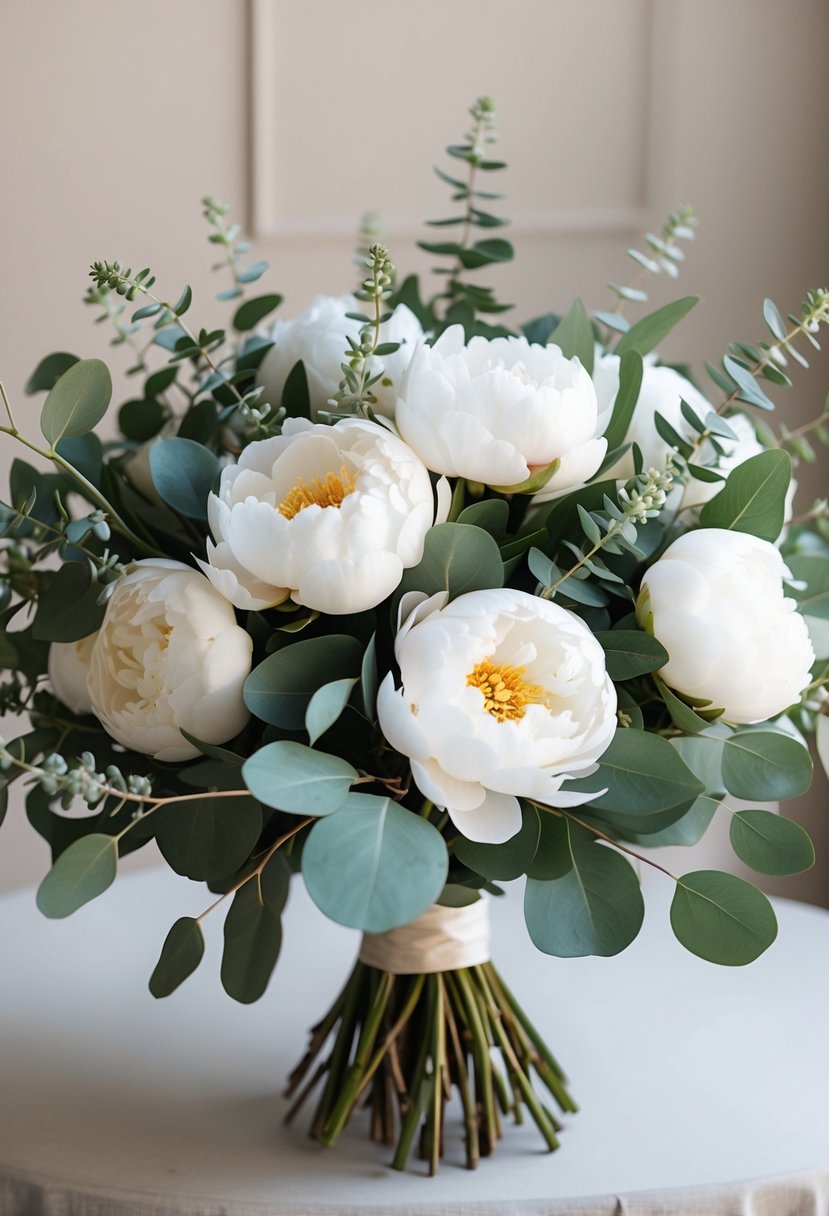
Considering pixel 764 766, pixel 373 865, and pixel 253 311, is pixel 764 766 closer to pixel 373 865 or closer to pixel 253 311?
pixel 373 865

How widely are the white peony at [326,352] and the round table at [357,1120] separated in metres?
0.44

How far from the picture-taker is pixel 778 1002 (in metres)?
0.89

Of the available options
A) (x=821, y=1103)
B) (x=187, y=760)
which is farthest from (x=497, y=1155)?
(x=187, y=760)

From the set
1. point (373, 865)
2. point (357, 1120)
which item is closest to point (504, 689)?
point (373, 865)

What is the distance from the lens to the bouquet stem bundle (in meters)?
0.69

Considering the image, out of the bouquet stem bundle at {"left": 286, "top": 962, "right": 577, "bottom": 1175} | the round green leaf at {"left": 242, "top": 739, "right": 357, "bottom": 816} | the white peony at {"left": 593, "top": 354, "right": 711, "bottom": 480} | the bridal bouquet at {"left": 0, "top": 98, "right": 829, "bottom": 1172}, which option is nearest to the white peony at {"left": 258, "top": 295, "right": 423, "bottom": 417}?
the bridal bouquet at {"left": 0, "top": 98, "right": 829, "bottom": 1172}

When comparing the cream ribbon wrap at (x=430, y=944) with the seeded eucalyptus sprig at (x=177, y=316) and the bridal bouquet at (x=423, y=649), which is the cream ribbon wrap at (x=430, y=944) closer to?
the bridal bouquet at (x=423, y=649)

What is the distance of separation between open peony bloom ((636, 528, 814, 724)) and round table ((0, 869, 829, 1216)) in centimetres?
27

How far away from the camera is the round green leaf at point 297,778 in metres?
0.46

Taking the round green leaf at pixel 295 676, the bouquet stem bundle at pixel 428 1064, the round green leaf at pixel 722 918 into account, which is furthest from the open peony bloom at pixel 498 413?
the bouquet stem bundle at pixel 428 1064

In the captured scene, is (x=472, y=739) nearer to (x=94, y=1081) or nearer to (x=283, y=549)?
(x=283, y=549)

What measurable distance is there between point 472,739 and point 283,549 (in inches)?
4.8

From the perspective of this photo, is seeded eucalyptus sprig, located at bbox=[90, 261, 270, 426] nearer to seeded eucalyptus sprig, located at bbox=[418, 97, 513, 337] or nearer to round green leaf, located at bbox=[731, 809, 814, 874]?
seeded eucalyptus sprig, located at bbox=[418, 97, 513, 337]

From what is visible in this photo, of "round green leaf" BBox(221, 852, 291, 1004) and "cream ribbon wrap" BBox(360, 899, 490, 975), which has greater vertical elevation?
"round green leaf" BBox(221, 852, 291, 1004)
